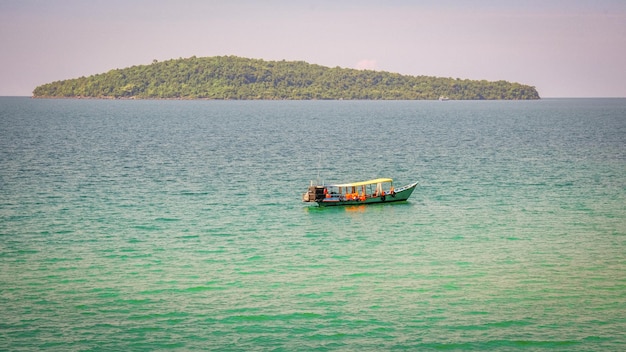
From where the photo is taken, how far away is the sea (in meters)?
38.5

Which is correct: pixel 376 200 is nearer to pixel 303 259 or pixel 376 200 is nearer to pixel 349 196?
pixel 349 196

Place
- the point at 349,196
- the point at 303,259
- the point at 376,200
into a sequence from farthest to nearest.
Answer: the point at 376,200
the point at 349,196
the point at 303,259

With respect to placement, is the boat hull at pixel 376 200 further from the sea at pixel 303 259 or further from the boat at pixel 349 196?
the sea at pixel 303 259

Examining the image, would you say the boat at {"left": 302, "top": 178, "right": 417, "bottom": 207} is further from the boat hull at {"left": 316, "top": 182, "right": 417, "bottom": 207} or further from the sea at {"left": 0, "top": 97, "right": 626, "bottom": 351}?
the sea at {"left": 0, "top": 97, "right": 626, "bottom": 351}

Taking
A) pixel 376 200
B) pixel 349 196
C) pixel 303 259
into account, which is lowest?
pixel 303 259

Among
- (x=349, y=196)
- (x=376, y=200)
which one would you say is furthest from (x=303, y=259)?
(x=376, y=200)

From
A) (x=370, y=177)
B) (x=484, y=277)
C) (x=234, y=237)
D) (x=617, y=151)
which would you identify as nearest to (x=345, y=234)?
(x=234, y=237)

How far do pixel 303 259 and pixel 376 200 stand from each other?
22.5 metres

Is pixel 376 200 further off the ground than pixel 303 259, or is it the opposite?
pixel 376 200

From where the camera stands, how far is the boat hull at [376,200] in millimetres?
72000

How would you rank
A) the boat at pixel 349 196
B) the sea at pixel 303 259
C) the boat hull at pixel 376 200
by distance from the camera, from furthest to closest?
the boat hull at pixel 376 200, the boat at pixel 349 196, the sea at pixel 303 259

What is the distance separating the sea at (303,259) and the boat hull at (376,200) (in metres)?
0.69

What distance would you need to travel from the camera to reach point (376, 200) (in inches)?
2896

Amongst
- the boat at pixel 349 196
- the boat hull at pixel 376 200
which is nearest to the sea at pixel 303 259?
the boat hull at pixel 376 200
